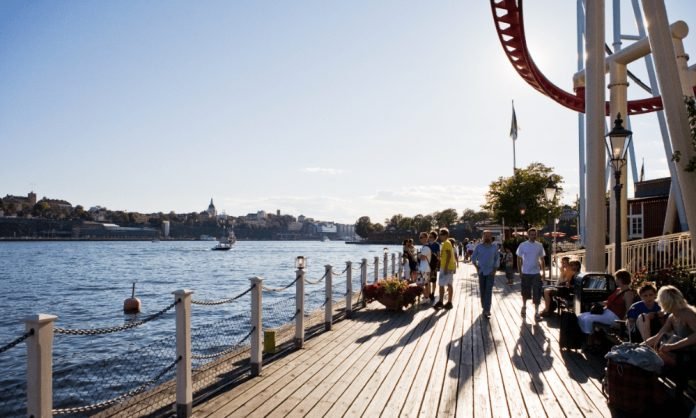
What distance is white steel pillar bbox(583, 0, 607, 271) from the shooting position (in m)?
12.3

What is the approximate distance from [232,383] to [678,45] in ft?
67.6

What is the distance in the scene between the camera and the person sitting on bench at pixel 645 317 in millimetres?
5559

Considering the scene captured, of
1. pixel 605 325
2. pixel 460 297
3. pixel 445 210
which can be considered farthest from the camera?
pixel 445 210

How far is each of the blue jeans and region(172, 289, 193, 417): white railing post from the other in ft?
22.7

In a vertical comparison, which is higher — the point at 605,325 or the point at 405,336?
the point at 605,325

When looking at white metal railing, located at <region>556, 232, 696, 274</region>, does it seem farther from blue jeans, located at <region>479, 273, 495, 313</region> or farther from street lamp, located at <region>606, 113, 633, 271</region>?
blue jeans, located at <region>479, 273, 495, 313</region>

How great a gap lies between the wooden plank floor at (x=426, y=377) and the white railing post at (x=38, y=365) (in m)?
1.74

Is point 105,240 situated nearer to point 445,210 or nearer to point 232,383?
point 445,210

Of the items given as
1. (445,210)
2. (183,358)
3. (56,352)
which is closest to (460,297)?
(183,358)

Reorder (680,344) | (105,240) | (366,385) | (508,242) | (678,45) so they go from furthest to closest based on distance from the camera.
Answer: (105,240) < (508,242) < (678,45) < (366,385) < (680,344)

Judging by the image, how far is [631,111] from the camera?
25.2 meters

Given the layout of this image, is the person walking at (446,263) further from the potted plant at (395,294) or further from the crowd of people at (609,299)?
the potted plant at (395,294)

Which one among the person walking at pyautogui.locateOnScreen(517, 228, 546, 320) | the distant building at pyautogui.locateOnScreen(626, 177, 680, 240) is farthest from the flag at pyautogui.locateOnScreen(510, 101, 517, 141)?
the person walking at pyautogui.locateOnScreen(517, 228, 546, 320)

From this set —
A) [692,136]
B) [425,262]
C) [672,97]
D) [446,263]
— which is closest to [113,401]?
[446,263]
